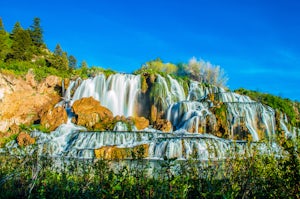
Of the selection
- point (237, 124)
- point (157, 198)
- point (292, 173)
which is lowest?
point (157, 198)

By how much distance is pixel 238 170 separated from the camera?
464 cm

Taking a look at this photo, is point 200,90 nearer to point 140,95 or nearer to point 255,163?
point 140,95

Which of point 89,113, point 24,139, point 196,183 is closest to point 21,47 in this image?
point 89,113

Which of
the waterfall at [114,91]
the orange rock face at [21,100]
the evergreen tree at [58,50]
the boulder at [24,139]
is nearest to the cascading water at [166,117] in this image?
the waterfall at [114,91]

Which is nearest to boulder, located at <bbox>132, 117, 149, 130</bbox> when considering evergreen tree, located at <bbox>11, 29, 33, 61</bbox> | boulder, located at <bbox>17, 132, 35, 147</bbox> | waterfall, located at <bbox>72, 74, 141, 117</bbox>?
waterfall, located at <bbox>72, 74, 141, 117</bbox>

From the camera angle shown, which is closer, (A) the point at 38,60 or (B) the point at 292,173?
(B) the point at 292,173

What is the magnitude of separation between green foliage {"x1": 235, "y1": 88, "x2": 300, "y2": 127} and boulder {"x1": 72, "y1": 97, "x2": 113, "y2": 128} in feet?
63.6

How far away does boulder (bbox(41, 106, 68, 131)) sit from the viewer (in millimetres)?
27097

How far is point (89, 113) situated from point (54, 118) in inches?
140

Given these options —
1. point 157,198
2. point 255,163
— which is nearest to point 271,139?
point 255,163

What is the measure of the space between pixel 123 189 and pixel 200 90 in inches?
1260

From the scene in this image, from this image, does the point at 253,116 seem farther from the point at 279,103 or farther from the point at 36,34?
the point at 36,34

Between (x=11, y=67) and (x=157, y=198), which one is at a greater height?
(x=11, y=67)

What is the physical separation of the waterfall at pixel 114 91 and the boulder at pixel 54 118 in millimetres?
4510
